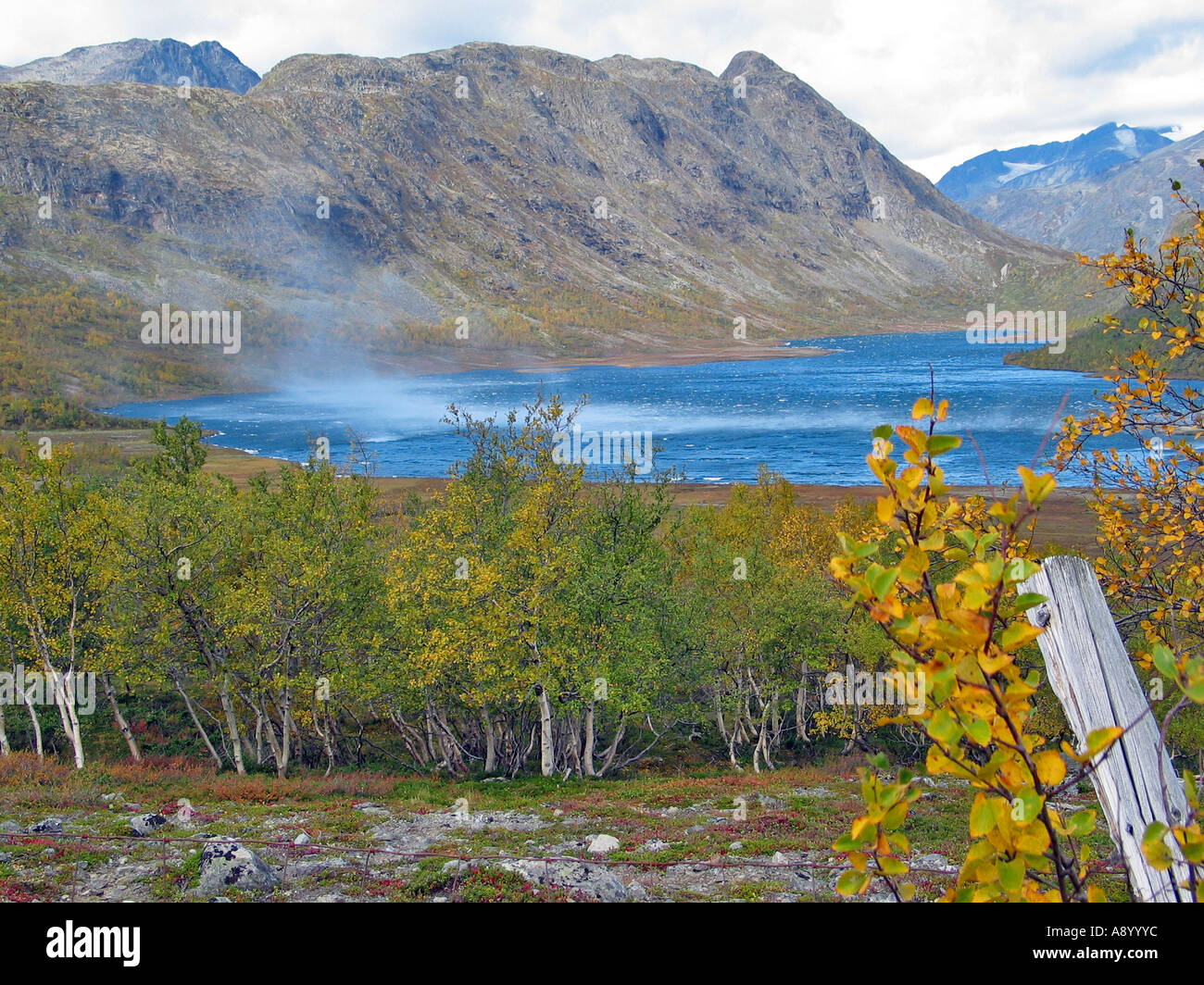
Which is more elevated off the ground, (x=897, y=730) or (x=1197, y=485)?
(x=1197, y=485)

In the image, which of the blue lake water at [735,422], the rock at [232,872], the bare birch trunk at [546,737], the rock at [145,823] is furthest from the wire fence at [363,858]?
the blue lake water at [735,422]

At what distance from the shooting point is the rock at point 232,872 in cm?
1160

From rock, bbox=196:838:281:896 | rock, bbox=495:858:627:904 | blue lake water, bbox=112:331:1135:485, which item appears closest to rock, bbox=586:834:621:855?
rock, bbox=495:858:627:904

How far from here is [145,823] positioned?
16688 millimetres

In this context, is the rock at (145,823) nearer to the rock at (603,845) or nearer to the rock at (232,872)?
the rock at (232,872)

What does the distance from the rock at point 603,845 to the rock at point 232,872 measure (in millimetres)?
5911

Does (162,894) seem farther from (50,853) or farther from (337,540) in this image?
(337,540)

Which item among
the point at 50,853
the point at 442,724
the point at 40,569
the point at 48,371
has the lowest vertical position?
the point at 442,724

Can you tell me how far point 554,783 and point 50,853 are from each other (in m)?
14.2

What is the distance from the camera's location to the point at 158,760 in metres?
27.0

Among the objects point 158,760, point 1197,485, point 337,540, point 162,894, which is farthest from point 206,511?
point 1197,485

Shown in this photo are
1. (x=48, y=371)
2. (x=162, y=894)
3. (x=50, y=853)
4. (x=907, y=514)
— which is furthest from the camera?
(x=48, y=371)

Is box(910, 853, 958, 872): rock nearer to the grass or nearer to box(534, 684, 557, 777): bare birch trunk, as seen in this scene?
the grass

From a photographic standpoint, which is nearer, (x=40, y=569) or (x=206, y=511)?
(x=40, y=569)
